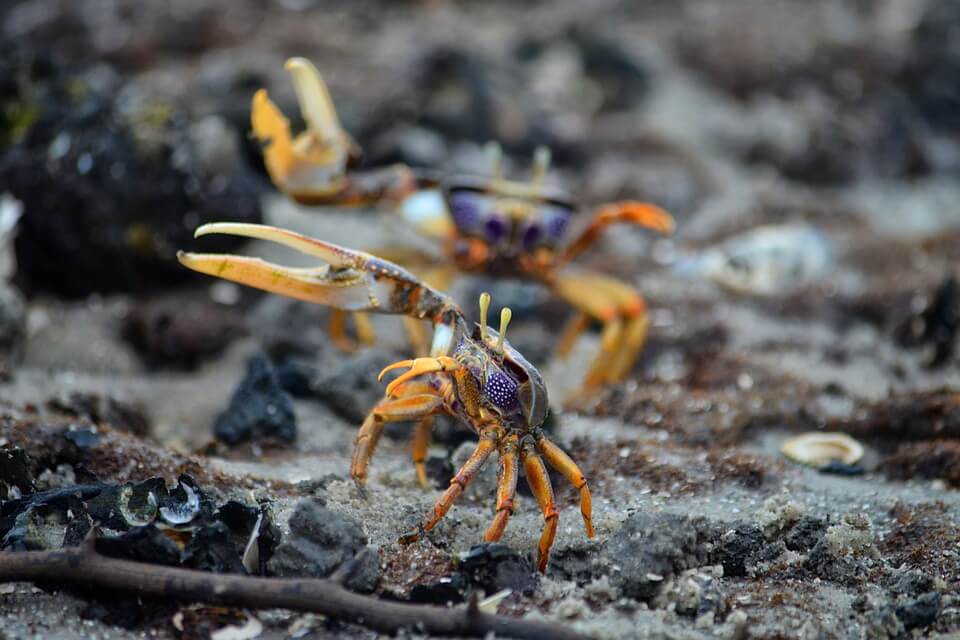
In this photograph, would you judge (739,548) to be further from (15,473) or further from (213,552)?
(15,473)

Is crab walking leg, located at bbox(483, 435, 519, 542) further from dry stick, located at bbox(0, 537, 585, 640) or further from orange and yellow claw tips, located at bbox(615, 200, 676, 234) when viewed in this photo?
orange and yellow claw tips, located at bbox(615, 200, 676, 234)

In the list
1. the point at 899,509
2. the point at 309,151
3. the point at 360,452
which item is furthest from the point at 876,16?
the point at 360,452

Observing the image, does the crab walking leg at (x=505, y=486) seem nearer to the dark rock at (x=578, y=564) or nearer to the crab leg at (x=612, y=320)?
the dark rock at (x=578, y=564)

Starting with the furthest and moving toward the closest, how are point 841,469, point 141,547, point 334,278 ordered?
point 841,469 < point 334,278 < point 141,547

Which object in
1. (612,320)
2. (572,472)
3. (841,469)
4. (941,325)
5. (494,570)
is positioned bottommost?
(494,570)

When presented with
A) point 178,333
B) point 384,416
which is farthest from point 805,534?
point 178,333

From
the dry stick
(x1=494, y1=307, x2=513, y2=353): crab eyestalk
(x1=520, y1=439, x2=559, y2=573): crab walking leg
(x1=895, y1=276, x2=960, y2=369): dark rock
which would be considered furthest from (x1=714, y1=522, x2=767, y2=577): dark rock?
(x1=895, y1=276, x2=960, y2=369): dark rock

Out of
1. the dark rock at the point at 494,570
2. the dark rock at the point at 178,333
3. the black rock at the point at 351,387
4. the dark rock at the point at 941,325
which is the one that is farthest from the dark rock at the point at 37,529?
the dark rock at the point at 941,325
